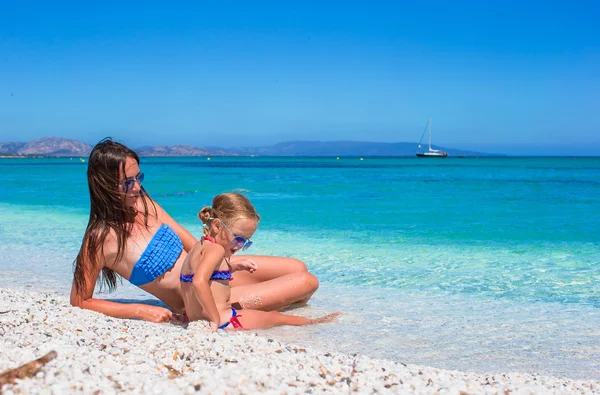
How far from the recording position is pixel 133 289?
5852mm

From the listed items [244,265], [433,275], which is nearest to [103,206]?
[244,265]

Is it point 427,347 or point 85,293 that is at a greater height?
point 85,293

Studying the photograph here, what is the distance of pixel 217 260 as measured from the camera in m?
3.71

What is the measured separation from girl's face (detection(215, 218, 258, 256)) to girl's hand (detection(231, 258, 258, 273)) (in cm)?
39

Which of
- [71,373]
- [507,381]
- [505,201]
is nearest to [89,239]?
[71,373]

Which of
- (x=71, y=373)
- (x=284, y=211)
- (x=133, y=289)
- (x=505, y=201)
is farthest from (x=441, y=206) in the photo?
(x=71, y=373)

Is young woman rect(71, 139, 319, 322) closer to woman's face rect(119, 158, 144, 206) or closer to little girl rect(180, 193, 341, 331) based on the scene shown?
woman's face rect(119, 158, 144, 206)

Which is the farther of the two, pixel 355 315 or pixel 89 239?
pixel 355 315

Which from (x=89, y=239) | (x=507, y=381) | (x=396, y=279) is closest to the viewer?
(x=507, y=381)

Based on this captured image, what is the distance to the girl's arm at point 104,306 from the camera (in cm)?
394

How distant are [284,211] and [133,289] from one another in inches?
338

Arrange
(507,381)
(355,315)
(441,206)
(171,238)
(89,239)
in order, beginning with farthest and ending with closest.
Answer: (441,206) < (355,315) < (171,238) < (89,239) < (507,381)

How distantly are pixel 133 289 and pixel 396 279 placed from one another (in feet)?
9.12

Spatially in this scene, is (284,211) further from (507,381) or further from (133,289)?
(507,381)
